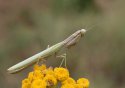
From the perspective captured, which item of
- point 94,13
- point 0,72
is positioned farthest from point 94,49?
point 0,72

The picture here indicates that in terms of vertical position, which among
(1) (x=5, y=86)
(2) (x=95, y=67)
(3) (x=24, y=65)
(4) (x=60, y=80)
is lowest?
(4) (x=60, y=80)

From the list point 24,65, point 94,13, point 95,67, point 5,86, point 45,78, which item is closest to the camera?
point 45,78

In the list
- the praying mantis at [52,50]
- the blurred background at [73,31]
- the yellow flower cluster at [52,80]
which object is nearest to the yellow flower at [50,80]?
the yellow flower cluster at [52,80]

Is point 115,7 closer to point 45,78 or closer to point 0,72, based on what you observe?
point 0,72

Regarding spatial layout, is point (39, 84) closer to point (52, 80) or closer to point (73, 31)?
point (52, 80)

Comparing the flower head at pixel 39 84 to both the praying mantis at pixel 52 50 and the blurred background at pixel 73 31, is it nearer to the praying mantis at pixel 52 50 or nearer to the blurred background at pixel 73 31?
the praying mantis at pixel 52 50

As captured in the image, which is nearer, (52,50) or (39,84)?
(39,84)

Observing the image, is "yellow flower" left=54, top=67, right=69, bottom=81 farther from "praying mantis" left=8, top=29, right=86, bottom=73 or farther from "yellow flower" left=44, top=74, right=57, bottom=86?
"praying mantis" left=8, top=29, right=86, bottom=73

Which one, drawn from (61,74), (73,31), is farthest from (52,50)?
(73,31)
